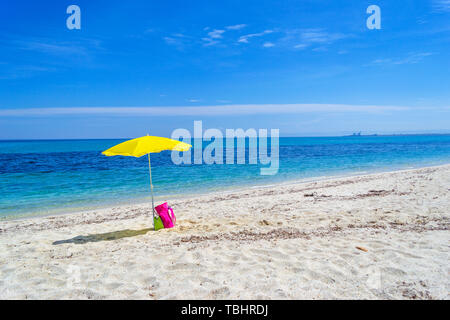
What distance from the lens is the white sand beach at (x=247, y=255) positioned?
446cm

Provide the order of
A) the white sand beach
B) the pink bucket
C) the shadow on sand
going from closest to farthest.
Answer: the white sand beach, the shadow on sand, the pink bucket

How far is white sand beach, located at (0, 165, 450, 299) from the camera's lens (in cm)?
446

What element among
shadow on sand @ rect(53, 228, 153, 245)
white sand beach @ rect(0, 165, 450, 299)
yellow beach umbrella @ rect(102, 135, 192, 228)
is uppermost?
yellow beach umbrella @ rect(102, 135, 192, 228)

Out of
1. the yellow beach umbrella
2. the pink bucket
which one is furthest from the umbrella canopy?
the pink bucket

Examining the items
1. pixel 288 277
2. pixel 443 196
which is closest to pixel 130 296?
pixel 288 277

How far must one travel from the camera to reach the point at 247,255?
5805mm

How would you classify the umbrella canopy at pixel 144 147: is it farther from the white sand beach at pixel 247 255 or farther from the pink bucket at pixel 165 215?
the white sand beach at pixel 247 255

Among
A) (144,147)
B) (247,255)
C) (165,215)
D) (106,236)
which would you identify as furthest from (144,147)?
(247,255)

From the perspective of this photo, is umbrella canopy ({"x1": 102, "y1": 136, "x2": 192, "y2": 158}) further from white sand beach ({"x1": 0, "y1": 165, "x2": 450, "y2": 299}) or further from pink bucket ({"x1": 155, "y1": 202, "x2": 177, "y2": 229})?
white sand beach ({"x1": 0, "y1": 165, "x2": 450, "y2": 299})

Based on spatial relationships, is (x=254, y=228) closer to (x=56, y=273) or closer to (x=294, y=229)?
(x=294, y=229)

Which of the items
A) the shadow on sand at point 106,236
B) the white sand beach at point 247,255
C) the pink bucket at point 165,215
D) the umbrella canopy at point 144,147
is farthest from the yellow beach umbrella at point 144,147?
the white sand beach at point 247,255

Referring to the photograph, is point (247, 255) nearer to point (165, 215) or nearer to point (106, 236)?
point (165, 215)

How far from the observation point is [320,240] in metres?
6.57

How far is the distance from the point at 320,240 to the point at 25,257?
691 cm
